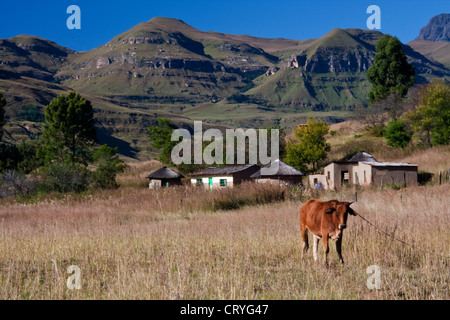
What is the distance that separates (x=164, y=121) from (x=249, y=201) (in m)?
46.0

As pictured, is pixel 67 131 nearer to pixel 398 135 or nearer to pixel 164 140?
pixel 164 140

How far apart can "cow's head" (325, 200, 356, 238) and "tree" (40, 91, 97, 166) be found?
164 ft

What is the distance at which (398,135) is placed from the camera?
53.3 metres

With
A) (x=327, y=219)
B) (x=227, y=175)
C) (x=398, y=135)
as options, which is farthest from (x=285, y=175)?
(x=327, y=219)

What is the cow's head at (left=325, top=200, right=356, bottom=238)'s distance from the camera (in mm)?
8211

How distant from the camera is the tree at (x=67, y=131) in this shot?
2175 inches

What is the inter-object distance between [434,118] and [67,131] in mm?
44682

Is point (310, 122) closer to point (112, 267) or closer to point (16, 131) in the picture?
point (112, 267)

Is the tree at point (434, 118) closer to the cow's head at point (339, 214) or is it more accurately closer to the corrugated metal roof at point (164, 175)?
the corrugated metal roof at point (164, 175)

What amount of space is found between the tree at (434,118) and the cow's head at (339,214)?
154ft

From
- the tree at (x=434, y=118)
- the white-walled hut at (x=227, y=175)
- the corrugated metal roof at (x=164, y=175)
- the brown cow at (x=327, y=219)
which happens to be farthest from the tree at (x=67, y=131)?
the brown cow at (x=327, y=219)

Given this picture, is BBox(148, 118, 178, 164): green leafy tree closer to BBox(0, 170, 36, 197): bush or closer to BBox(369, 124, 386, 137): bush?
BBox(0, 170, 36, 197): bush
